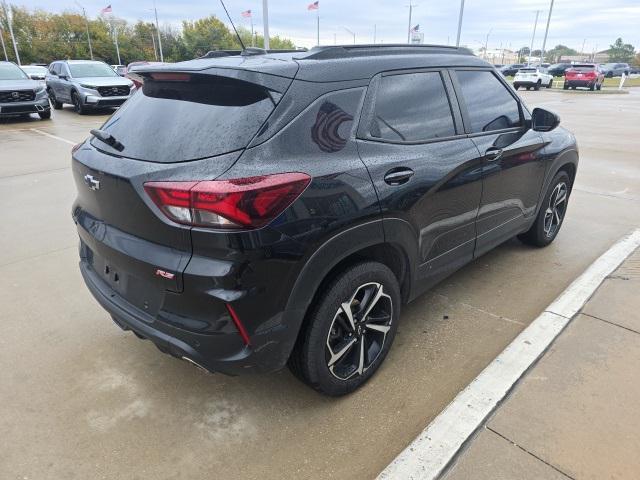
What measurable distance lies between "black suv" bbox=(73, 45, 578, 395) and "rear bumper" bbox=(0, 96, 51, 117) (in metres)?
12.5

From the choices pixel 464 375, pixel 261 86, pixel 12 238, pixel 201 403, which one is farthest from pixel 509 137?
pixel 12 238

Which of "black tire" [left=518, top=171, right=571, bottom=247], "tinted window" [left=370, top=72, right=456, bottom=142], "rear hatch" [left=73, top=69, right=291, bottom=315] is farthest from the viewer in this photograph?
"black tire" [left=518, top=171, right=571, bottom=247]

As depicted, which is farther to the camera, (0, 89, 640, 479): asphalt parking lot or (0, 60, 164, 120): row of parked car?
(0, 60, 164, 120): row of parked car

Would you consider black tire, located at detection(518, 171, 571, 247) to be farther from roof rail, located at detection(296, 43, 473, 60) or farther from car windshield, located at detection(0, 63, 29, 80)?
car windshield, located at detection(0, 63, 29, 80)

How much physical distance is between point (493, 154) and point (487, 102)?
0.43 meters

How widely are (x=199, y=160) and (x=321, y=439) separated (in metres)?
1.45

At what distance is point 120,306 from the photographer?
236 centimetres

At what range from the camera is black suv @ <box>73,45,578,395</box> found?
6.40ft

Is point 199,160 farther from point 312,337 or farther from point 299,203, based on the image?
point 312,337

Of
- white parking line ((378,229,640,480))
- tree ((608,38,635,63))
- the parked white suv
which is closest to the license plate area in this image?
white parking line ((378,229,640,480))

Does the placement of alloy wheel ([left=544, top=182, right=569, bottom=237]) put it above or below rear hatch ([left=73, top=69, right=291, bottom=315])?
below

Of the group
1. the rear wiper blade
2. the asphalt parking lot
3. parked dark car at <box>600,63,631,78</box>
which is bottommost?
parked dark car at <box>600,63,631,78</box>

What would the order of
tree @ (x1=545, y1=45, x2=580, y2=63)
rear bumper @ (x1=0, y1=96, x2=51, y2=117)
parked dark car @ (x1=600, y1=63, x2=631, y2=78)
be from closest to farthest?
rear bumper @ (x1=0, y1=96, x2=51, y2=117) < parked dark car @ (x1=600, y1=63, x2=631, y2=78) < tree @ (x1=545, y1=45, x2=580, y2=63)

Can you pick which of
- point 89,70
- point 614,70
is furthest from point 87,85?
point 614,70
